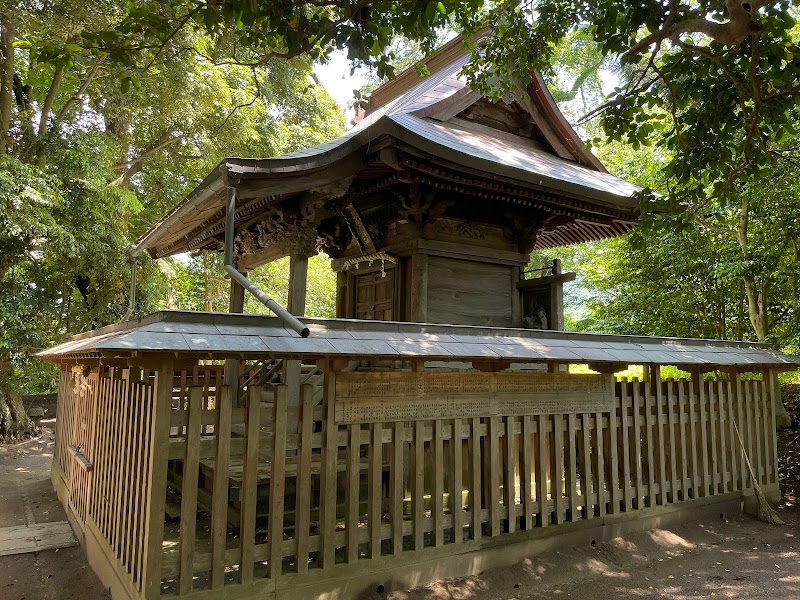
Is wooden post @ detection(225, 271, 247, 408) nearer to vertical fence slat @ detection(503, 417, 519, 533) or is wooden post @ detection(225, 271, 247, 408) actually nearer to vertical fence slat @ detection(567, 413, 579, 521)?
vertical fence slat @ detection(503, 417, 519, 533)

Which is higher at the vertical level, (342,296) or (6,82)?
(6,82)

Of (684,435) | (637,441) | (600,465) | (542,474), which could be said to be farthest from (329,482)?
(684,435)

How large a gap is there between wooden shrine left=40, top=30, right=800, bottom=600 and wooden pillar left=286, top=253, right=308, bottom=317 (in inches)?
1.6

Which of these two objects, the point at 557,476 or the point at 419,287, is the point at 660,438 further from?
the point at 419,287

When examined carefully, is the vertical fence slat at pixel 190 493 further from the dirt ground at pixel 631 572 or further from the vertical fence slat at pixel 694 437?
the vertical fence slat at pixel 694 437

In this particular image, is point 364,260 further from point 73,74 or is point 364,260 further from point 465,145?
point 73,74

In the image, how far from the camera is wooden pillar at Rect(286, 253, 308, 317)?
19.7 ft

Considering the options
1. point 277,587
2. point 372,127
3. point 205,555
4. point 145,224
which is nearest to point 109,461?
point 205,555

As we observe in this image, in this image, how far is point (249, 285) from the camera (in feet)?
14.1

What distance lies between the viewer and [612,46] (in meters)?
5.23

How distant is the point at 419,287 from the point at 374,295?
4.23ft

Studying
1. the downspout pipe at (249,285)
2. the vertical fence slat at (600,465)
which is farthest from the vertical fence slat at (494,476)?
the downspout pipe at (249,285)

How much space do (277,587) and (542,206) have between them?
5.75 meters

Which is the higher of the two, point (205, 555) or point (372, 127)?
point (372, 127)
